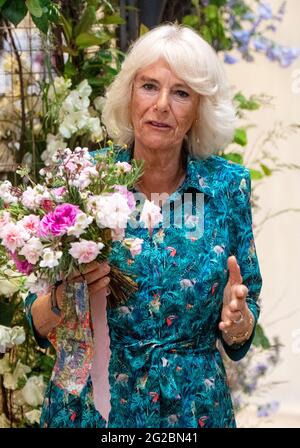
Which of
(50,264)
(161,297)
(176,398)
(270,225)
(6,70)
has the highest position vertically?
(6,70)

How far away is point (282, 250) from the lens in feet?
19.7

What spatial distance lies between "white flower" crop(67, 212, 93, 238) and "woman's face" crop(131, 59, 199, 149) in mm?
473

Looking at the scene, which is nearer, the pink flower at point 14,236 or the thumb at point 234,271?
the pink flower at point 14,236

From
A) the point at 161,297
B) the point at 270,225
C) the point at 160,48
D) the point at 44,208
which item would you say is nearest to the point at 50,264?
the point at 44,208

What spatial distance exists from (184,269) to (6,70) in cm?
155

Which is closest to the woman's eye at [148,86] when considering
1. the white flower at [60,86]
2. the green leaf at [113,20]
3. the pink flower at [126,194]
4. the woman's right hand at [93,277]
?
the pink flower at [126,194]

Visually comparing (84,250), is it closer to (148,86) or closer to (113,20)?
(148,86)

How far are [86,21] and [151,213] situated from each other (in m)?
1.36

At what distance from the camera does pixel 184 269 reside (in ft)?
9.27

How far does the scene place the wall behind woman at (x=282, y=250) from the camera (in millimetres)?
5859

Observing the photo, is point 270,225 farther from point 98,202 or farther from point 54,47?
point 98,202

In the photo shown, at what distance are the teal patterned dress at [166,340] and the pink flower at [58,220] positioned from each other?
0.30m

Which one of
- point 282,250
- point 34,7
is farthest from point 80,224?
point 282,250

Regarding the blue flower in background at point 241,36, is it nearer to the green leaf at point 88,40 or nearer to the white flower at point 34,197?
the green leaf at point 88,40
